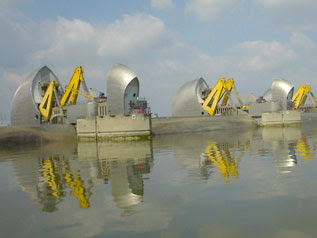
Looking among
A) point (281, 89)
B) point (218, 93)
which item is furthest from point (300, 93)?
point (218, 93)

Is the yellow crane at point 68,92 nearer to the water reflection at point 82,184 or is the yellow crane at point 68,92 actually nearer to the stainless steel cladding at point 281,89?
the water reflection at point 82,184

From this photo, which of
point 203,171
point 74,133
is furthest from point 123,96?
point 203,171

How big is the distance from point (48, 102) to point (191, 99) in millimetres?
30629

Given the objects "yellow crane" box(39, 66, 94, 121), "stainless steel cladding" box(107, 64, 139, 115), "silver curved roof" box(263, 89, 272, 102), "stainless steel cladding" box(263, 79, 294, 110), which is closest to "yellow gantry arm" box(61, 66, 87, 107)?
"yellow crane" box(39, 66, 94, 121)

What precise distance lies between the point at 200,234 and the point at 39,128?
121ft

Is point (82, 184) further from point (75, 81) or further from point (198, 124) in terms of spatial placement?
point (75, 81)

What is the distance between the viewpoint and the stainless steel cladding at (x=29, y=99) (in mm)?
51000

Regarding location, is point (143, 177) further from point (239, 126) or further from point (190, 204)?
point (239, 126)

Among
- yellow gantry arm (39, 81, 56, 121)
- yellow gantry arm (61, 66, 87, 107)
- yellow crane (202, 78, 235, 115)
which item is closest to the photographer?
yellow gantry arm (39, 81, 56, 121)

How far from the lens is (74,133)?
42.0m

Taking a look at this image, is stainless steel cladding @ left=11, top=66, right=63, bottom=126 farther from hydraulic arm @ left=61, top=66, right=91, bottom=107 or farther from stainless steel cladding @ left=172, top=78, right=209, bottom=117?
stainless steel cladding @ left=172, top=78, right=209, bottom=117

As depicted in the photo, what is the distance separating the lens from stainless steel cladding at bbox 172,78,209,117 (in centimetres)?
6481

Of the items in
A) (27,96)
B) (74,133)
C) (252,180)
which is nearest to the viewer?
(252,180)

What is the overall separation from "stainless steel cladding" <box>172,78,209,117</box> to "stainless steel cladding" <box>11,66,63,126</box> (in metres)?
29.3
